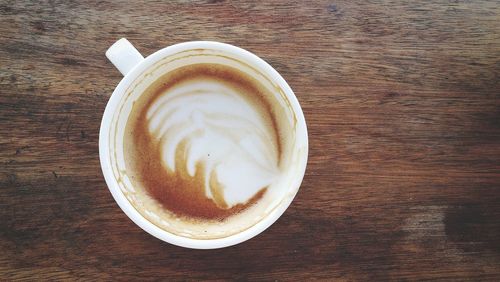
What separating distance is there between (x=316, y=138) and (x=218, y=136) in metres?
0.18

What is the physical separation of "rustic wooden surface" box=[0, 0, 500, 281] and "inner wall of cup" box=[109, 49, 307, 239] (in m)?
0.07

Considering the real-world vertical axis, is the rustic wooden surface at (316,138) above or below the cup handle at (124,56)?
Result: below

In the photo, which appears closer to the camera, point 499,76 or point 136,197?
point 136,197

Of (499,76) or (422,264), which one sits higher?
(499,76)

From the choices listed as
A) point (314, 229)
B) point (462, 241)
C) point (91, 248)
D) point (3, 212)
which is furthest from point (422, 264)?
point (3, 212)

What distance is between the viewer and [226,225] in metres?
0.79

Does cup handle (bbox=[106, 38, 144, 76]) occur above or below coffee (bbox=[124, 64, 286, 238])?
above

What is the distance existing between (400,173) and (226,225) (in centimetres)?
35

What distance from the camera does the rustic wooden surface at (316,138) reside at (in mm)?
819

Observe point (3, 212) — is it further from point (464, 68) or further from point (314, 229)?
point (464, 68)

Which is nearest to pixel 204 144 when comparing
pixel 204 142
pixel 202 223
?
pixel 204 142

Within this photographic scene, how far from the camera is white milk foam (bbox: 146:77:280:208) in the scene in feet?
2.60

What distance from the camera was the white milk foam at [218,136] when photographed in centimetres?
79

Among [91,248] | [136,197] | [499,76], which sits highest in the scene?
[499,76]
